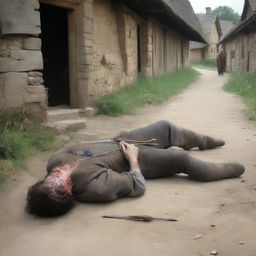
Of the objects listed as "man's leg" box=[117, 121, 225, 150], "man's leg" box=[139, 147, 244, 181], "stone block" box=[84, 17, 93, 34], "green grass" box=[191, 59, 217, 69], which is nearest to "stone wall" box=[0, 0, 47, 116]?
"stone block" box=[84, 17, 93, 34]

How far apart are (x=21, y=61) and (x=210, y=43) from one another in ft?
132

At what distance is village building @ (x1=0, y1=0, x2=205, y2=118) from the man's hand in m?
2.83

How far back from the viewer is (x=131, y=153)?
3.88 metres

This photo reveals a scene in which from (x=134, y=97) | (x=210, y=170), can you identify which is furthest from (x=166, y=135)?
(x=134, y=97)

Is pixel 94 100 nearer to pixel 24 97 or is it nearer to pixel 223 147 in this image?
pixel 24 97

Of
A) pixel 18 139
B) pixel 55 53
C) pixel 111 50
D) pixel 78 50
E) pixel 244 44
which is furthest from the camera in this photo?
pixel 244 44

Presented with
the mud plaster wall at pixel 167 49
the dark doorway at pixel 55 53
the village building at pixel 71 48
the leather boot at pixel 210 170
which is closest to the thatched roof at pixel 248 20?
the mud plaster wall at pixel 167 49

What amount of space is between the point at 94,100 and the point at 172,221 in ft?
18.6

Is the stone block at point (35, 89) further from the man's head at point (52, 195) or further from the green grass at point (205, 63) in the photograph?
the green grass at point (205, 63)

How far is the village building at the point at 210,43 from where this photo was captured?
1677 inches

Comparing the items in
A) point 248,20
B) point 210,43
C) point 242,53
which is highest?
point 210,43

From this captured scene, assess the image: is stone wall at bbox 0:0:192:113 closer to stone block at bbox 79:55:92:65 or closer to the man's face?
stone block at bbox 79:55:92:65

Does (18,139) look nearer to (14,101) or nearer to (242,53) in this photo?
(14,101)

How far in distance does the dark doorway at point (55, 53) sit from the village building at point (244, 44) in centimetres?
1012
